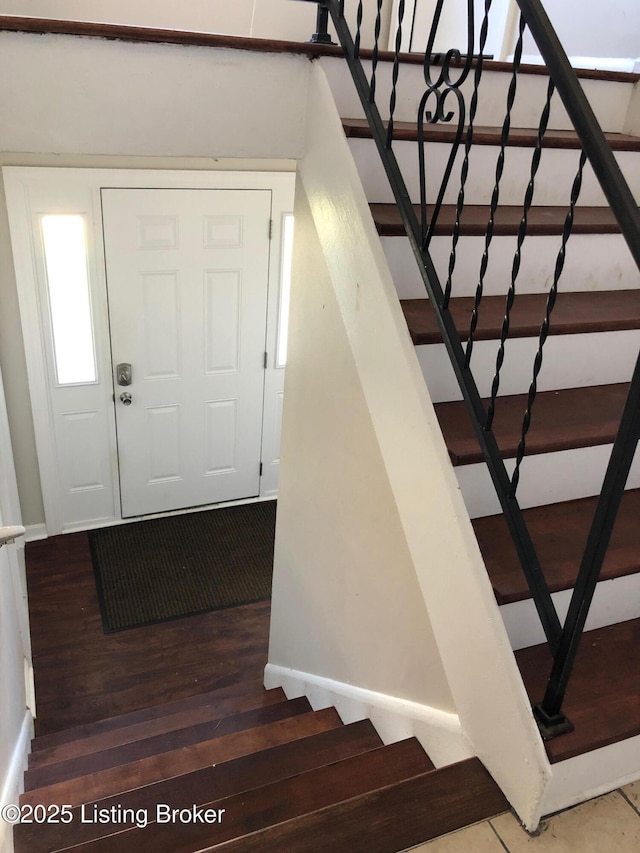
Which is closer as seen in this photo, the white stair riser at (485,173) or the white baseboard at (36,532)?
the white stair riser at (485,173)

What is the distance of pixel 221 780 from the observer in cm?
185

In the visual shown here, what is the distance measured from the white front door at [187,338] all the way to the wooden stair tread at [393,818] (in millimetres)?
3129

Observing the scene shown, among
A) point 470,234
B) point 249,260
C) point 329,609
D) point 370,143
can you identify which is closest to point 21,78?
point 370,143

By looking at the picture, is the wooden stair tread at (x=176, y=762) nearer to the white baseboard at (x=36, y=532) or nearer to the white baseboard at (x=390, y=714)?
the white baseboard at (x=390, y=714)

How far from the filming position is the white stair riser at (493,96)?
192 cm

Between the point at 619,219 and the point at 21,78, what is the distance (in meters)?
1.50

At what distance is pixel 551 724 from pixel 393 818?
0.36 metres

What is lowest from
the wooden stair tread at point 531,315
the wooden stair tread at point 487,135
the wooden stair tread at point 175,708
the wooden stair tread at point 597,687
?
the wooden stair tread at point 175,708

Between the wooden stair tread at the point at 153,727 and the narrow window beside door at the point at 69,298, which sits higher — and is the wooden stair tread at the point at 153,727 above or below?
below

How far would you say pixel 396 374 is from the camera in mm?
1593

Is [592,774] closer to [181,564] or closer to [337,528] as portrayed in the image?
[337,528]

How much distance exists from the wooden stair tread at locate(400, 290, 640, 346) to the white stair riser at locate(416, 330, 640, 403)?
5 centimetres

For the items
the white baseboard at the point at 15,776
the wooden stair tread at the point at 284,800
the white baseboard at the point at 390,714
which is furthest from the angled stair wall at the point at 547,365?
the white baseboard at the point at 15,776

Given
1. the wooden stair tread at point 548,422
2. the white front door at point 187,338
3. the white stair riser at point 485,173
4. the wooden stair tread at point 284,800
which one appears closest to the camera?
the wooden stair tread at point 284,800
